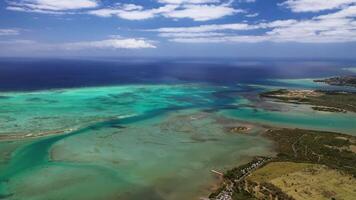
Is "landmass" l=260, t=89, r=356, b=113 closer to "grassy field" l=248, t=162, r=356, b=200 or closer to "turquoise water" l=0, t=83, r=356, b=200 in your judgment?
"turquoise water" l=0, t=83, r=356, b=200

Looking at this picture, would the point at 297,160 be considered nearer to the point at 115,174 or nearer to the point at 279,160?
the point at 279,160

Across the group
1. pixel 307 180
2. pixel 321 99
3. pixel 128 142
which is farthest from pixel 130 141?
pixel 321 99

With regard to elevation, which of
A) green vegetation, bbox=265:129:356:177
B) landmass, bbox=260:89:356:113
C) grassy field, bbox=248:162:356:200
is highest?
landmass, bbox=260:89:356:113

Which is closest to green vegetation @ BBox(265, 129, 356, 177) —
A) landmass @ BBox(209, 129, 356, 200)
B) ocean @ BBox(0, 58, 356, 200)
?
landmass @ BBox(209, 129, 356, 200)

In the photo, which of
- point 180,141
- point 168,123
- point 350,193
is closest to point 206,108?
point 168,123

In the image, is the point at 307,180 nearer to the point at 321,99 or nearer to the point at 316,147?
the point at 316,147

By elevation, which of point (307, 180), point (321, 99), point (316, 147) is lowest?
point (307, 180)
